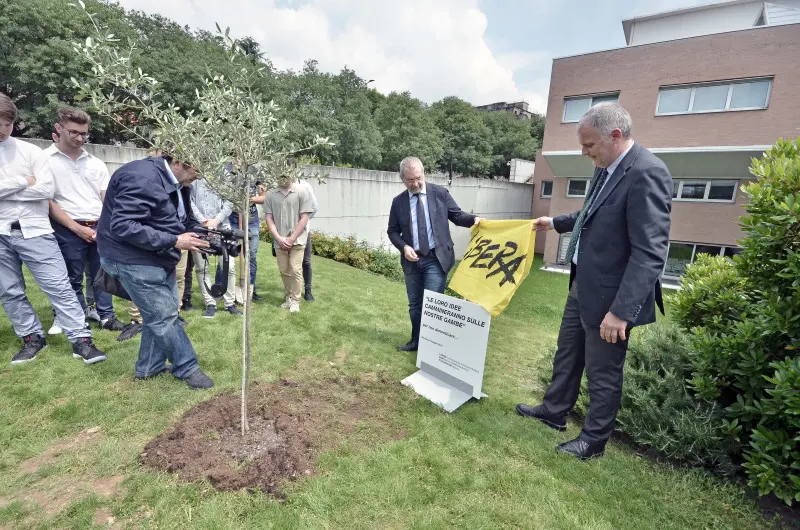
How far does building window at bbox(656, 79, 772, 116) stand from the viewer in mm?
12695

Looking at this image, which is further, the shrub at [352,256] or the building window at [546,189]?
the building window at [546,189]

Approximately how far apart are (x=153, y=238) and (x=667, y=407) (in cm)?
411

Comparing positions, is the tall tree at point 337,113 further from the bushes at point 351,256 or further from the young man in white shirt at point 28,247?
the young man in white shirt at point 28,247

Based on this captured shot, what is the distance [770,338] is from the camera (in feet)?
8.18

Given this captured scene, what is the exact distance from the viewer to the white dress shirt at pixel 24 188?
3352 millimetres

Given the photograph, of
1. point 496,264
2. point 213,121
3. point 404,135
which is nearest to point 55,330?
point 213,121

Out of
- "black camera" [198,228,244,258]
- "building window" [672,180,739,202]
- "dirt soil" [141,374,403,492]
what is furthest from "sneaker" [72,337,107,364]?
"building window" [672,180,739,202]

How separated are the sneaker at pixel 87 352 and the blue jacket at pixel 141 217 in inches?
51.6

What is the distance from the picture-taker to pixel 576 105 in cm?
1611

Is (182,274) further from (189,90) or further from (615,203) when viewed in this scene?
(189,90)

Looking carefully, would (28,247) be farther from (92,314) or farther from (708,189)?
(708,189)

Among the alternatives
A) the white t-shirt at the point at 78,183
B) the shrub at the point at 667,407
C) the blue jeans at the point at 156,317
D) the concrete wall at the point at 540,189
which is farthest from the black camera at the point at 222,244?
the concrete wall at the point at 540,189

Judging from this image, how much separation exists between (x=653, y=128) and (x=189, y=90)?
26.1 meters

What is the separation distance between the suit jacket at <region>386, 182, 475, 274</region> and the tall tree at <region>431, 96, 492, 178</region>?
41.5 metres
